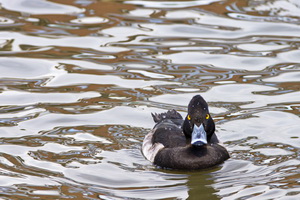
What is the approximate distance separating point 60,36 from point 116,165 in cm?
713

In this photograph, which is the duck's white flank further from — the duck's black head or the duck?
the duck's black head

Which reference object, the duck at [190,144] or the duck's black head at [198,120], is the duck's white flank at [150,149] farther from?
the duck's black head at [198,120]

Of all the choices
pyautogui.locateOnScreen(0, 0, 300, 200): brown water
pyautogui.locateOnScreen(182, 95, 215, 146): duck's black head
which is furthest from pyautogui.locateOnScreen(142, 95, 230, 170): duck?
pyautogui.locateOnScreen(0, 0, 300, 200): brown water

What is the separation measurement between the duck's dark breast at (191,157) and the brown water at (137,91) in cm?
13

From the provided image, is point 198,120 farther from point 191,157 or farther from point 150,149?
point 150,149

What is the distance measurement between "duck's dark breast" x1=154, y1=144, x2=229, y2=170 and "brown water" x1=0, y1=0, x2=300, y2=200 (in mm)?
132

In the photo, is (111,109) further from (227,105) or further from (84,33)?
(84,33)

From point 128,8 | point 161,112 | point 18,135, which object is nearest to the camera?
point 18,135

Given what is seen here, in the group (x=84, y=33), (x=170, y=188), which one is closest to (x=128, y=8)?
(x=84, y=33)

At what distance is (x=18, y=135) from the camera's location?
10711mm

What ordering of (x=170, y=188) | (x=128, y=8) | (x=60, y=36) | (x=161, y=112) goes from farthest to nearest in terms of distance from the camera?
1. (x=128, y=8)
2. (x=60, y=36)
3. (x=161, y=112)
4. (x=170, y=188)

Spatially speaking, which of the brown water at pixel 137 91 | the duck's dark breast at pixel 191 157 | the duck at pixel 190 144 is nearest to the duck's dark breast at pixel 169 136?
the duck at pixel 190 144

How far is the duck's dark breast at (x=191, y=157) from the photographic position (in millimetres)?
9627

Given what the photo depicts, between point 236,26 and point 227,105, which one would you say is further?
point 236,26
